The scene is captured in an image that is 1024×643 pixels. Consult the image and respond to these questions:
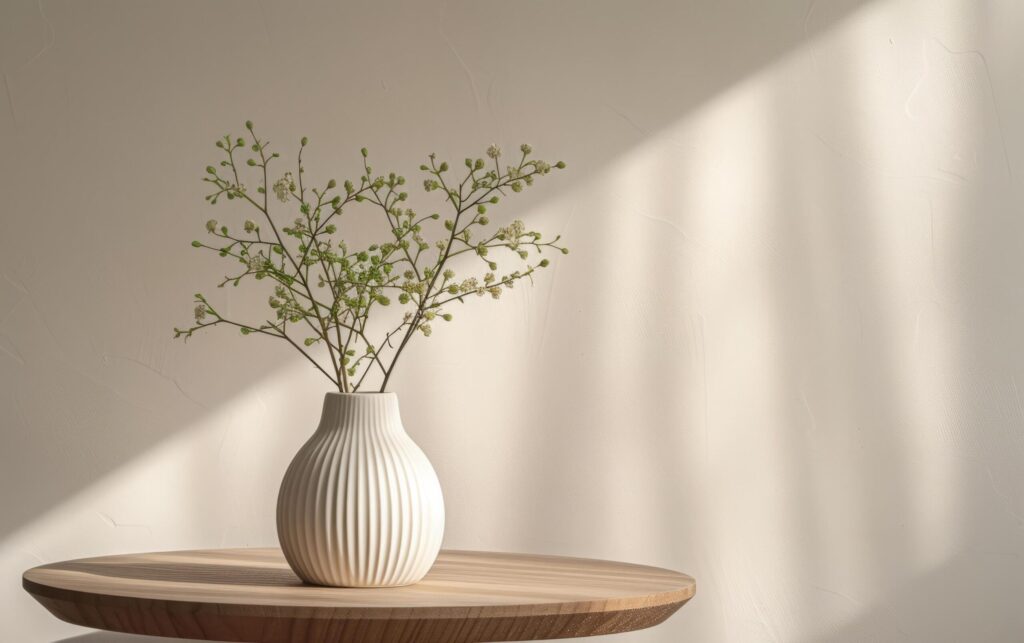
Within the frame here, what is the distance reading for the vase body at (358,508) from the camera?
1302 mm

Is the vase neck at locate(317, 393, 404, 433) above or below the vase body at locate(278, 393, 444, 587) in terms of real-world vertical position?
above

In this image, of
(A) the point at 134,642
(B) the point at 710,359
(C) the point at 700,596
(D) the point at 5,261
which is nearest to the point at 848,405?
(B) the point at 710,359

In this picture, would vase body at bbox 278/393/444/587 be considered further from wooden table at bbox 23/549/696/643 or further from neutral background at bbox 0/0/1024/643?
neutral background at bbox 0/0/1024/643

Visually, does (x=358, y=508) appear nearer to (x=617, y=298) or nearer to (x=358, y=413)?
(x=358, y=413)

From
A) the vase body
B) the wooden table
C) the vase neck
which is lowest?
the wooden table

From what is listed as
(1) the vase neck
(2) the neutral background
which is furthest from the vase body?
(2) the neutral background

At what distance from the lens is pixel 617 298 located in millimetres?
2016

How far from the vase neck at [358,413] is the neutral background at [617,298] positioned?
62cm

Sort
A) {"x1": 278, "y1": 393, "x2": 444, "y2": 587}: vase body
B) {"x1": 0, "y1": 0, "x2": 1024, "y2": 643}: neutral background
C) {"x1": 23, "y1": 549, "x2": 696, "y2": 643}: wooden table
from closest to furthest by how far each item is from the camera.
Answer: {"x1": 23, "y1": 549, "x2": 696, "y2": 643}: wooden table
{"x1": 278, "y1": 393, "x2": 444, "y2": 587}: vase body
{"x1": 0, "y1": 0, "x2": 1024, "y2": 643}: neutral background

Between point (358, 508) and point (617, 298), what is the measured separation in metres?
0.85

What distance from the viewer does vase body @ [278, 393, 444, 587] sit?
1302mm

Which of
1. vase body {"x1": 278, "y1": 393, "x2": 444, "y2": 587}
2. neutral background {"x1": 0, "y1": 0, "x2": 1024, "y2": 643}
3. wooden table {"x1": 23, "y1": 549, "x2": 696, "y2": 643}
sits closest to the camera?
wooden table {"x1": 23, "y1": 549, "x2": 696, "y2": 643}

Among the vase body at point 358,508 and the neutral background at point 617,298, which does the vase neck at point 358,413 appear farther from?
the neutral background at point 617,298

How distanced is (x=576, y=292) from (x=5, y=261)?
1.05 m
